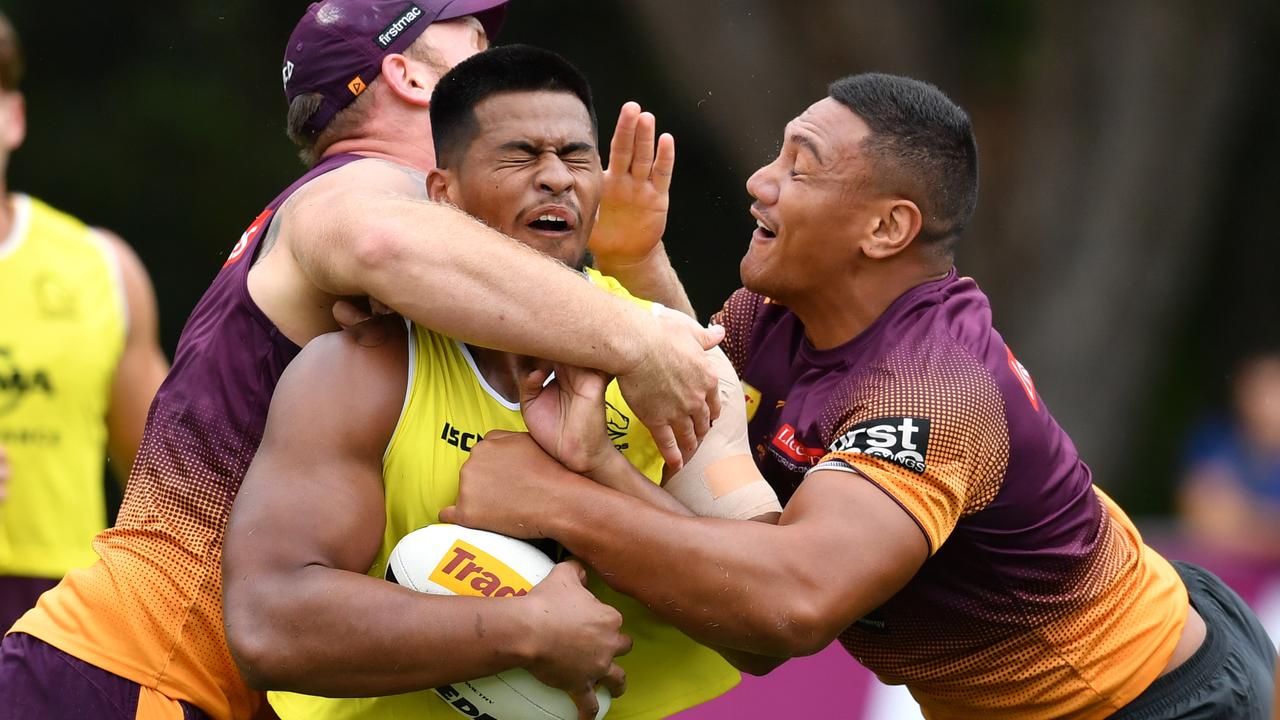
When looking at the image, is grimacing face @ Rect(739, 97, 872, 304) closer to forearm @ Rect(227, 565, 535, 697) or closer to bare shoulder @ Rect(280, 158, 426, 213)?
bare shoulder @ Rect(280, 158, 426, 213)

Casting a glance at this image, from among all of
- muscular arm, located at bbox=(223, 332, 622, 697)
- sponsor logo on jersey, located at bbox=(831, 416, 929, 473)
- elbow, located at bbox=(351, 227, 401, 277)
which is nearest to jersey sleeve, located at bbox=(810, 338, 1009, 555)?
sponsor logo on jersey, located at bbox=(831, 416, 929, 473)

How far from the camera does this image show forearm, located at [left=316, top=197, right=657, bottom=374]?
406 centimetres

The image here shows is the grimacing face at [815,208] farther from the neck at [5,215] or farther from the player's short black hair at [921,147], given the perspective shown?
the neck at [5,215]

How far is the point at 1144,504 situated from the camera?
14.3 m

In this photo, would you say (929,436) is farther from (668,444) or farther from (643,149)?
(643,149)

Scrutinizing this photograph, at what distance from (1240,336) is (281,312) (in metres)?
12.2

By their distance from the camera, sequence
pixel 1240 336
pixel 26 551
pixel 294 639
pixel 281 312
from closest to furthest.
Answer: pixel 294 639, pixel 281 312, pixel 26 551, pixel 1240 336

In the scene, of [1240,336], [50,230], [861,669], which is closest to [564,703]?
[861,669]

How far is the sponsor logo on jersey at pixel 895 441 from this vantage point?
4.24 m

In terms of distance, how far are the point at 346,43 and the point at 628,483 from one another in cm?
→ 183

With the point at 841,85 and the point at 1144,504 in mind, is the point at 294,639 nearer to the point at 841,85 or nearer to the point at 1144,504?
the point at 841,85

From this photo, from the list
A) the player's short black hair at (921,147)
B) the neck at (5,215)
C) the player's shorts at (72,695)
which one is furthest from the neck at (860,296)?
the neck at (5,215)

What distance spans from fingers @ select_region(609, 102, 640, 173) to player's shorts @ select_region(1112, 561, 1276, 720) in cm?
205

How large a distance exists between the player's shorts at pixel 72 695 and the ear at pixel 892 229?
219 cm
